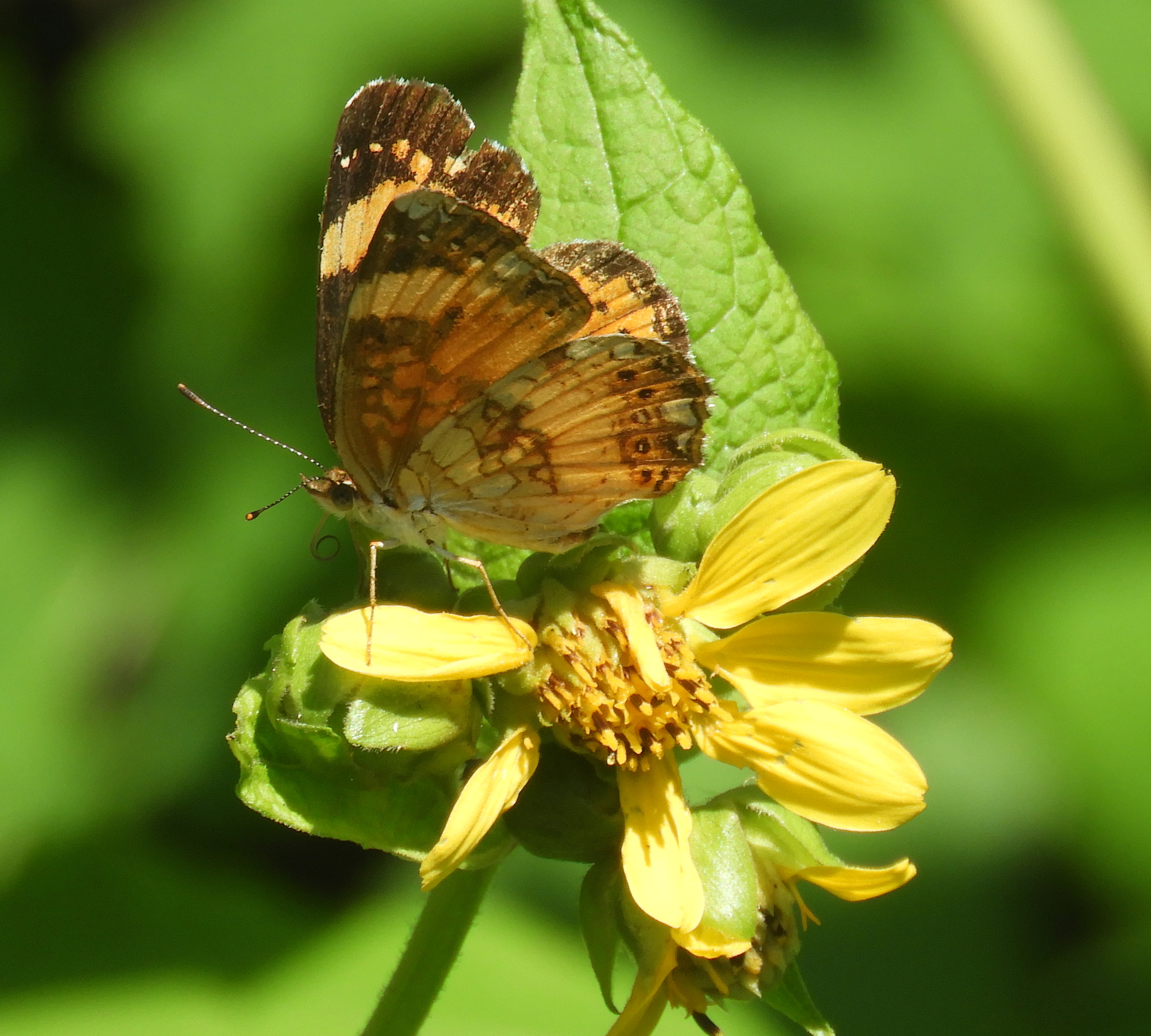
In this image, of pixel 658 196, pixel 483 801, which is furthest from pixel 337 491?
pixel 658 196

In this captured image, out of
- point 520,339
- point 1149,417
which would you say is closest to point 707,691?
point 520,339

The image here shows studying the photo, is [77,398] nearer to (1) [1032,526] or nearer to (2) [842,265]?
(2) [842,265]

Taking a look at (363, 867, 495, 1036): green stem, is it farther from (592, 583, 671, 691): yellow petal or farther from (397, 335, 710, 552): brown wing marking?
(397, 335, 710, 552): brown wing marking

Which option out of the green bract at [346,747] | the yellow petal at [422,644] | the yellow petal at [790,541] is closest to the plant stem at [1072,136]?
the yellow petal at [790,541]

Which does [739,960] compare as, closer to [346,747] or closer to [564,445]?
[346,747]

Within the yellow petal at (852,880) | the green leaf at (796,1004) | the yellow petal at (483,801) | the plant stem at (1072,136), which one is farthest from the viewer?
the plant stem at (1072,136)

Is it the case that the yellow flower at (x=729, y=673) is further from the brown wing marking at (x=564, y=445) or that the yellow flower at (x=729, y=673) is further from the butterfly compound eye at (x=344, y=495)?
the butterfly compound eye at (x=344, y=495)
